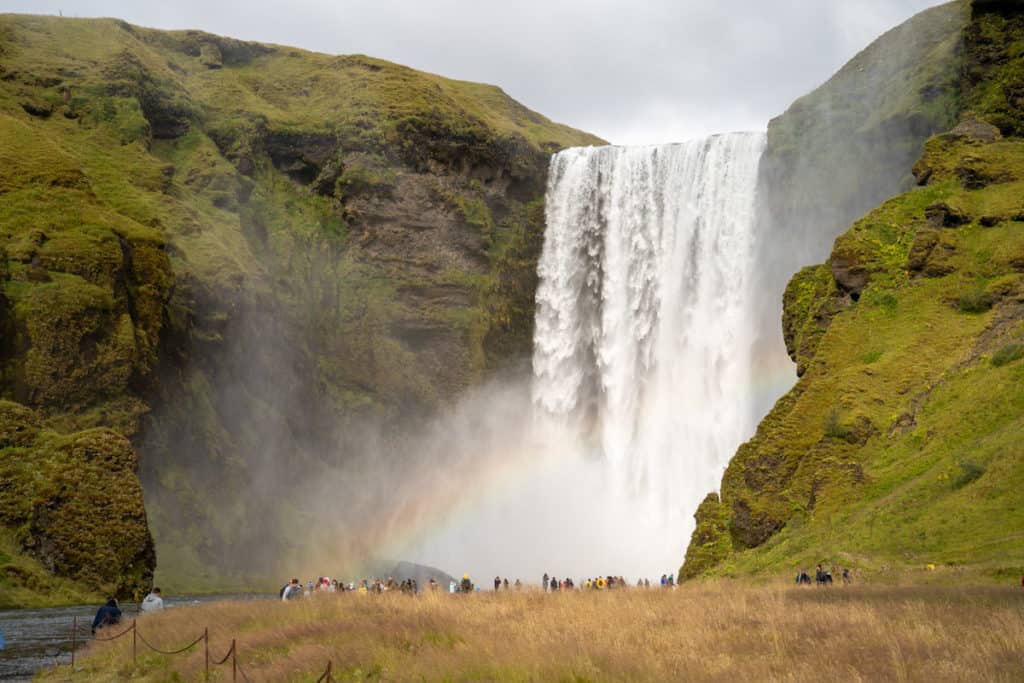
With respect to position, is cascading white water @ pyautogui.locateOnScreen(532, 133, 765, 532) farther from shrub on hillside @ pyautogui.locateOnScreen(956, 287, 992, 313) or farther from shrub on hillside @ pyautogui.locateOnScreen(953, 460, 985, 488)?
shrub on hillside @ pyautogui.locateOnScreen(953, 460, 985, 488)

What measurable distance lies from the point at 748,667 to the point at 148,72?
271 ft

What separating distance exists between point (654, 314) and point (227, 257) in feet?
104

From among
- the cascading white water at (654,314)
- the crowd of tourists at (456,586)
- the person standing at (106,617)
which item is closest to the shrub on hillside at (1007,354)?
the crowd of tourists at (456,586)

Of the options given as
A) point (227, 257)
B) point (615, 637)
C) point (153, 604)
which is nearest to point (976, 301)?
point (615, 637)

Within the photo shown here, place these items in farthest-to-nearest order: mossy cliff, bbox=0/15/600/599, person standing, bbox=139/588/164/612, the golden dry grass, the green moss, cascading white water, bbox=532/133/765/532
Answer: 1. cascading white water, bbox=532/133/765/532
2. mossy cliff, bbox=0/15/600/599
3. person standing, bbox=139/588/164/612
4. the green moss
5. the golden dry grass

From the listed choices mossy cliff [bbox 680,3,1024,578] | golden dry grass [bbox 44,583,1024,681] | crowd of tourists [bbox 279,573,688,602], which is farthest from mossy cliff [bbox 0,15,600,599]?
mossy cliff [bbox 680,3,1024,578]

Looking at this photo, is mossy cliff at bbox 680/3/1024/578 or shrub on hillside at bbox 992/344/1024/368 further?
shrub on hillside at bbox 992/344/1024/368

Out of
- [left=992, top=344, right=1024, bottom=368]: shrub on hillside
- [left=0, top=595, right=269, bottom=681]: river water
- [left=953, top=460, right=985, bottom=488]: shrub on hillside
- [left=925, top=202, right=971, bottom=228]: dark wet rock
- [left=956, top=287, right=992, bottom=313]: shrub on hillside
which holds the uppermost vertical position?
[left=925, top=202, right=971, bottom=228]: dark wet rock

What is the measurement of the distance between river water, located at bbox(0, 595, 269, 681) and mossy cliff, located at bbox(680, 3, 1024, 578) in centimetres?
1858

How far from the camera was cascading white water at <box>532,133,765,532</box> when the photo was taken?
62.3 m

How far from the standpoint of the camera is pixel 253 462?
69.9 m

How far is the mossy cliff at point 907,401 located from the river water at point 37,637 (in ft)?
61.0

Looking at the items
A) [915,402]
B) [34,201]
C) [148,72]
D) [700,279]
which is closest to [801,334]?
[915,402]

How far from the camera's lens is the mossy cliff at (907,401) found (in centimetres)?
2453
